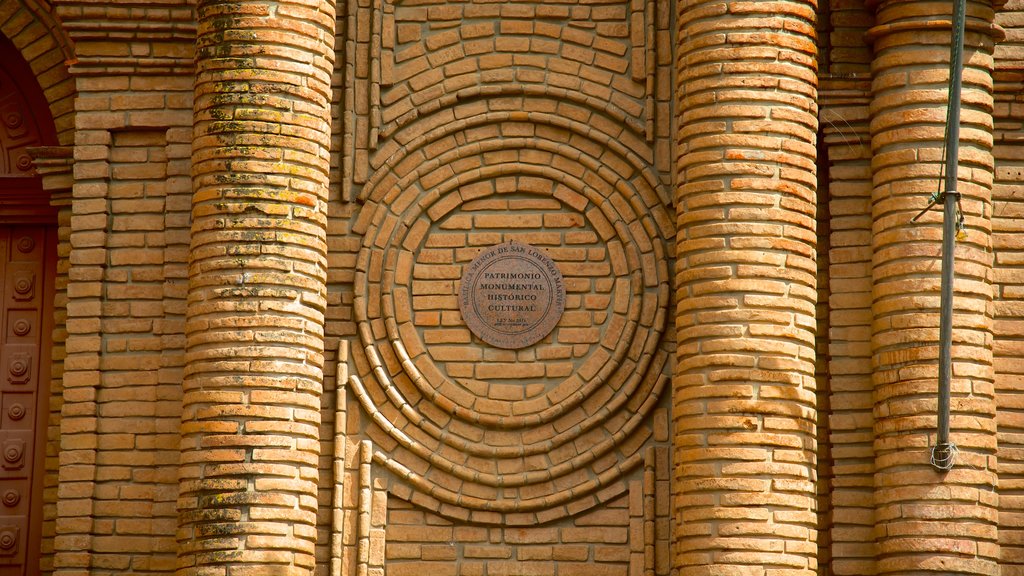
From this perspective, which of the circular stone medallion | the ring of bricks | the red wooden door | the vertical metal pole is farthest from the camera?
the red wooden door

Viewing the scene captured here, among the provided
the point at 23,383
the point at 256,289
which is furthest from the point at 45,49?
the point at 256,289

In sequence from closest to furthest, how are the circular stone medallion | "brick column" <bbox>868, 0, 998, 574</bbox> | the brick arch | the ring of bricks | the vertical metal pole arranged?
the vertical metal pole, "brick column" <bbox>868, 0, 998, 574</bbox>, the ring of bricks, the circular stone medallion, the brick arch

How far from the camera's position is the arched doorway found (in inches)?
427

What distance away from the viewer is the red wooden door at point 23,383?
10805mm

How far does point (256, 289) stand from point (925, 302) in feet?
13.7

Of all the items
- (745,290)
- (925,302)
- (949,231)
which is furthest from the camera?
(925,302)

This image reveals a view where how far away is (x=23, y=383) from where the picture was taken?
11023mm

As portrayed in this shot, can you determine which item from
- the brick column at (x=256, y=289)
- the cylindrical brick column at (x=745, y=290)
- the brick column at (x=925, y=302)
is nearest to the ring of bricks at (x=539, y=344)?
the cylindrical brick column at (x=745, y=290)

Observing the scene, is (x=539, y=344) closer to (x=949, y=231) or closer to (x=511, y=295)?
(x=511, y=295)

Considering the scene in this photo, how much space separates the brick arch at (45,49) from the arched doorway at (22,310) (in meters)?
0.42

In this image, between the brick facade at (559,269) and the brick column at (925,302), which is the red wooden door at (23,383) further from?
the brick column at (925,302)

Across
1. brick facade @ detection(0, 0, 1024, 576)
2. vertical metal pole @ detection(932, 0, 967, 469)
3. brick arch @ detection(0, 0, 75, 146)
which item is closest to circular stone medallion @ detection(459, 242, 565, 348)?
brick facade @ detection(0, 0, 1024, 576)

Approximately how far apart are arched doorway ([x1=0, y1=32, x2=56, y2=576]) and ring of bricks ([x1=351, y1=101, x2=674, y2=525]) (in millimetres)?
2467

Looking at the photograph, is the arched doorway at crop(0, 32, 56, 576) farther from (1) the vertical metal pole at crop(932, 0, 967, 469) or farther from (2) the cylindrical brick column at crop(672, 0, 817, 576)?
(1) the vertical metal pole at crop(932, 0, 967, 469)
